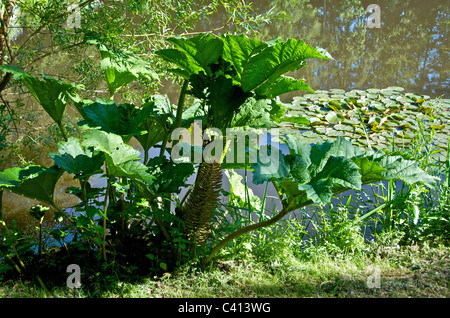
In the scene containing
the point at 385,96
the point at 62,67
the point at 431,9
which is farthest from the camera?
the point at 431,9

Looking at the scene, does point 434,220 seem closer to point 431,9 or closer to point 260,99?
point 260,99

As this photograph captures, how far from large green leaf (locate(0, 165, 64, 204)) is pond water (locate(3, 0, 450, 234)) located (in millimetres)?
3926

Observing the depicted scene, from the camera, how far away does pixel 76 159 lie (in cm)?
141

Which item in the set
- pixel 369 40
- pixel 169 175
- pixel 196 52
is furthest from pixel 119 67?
pixel 369 40

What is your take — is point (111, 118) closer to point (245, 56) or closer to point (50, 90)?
point (50, 90)

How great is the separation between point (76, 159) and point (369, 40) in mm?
7149

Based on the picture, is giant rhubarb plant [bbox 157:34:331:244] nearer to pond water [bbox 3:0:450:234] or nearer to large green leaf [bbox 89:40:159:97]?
large green leaf [bbox 89:40:159:97]

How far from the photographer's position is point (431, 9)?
794cm

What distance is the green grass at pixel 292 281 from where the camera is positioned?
4.94 feet

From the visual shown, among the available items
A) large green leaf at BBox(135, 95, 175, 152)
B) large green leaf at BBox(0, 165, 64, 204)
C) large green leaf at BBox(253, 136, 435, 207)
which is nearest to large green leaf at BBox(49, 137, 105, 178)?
large green leaf at BBox(0, 165, 64, 204)

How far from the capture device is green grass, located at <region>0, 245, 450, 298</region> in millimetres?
1506

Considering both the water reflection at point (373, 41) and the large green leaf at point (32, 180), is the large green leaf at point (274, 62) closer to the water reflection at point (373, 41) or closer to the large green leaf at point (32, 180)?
the large green leaf at point (32, 180)

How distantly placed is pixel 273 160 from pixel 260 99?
334 millimetres
